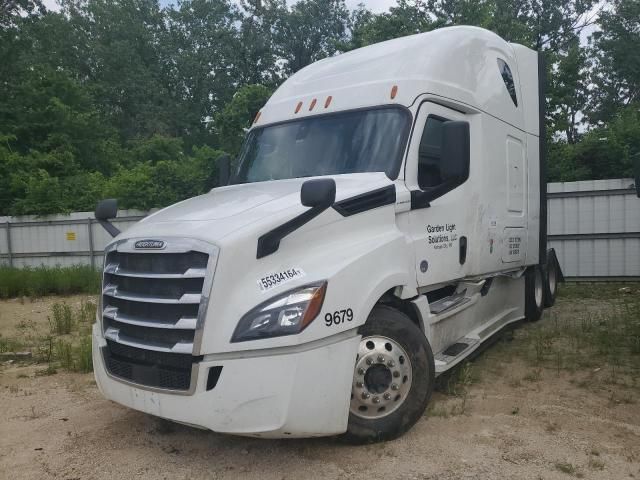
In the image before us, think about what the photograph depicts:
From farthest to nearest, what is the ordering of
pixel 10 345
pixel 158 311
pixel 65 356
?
pixel 10 345, pixel 65 356, pixel 158 311

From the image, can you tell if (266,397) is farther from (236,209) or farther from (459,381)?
(459,381)

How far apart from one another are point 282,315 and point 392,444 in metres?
1.34

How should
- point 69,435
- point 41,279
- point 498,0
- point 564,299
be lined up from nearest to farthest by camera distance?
point 69,435 → point 564,299 → point 41,279 → point 498,0

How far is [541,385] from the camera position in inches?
207

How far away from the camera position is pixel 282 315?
11.1ft

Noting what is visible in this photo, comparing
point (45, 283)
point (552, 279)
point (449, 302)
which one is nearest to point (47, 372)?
point (449, 302)

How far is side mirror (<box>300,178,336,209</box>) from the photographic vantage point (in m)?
3.60

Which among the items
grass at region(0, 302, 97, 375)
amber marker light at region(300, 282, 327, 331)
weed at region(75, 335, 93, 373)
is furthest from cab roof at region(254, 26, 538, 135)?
grass at region(0, 302, 97, 375)

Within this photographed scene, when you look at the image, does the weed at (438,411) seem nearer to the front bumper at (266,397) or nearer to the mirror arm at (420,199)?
the front bumper at (266,397)

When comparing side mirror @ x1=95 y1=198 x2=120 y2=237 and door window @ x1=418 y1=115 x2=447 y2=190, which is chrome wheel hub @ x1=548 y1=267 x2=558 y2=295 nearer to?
door window @ x1=418 y1=115 x2=447 y2=190

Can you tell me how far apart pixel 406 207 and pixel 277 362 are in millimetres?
1772

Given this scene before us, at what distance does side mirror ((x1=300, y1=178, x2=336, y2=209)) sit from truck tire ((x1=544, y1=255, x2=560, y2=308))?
644 centimetres

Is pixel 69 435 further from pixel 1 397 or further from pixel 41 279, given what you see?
pixel 41 279

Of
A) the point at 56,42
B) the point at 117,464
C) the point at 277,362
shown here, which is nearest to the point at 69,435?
the point at 117,464
